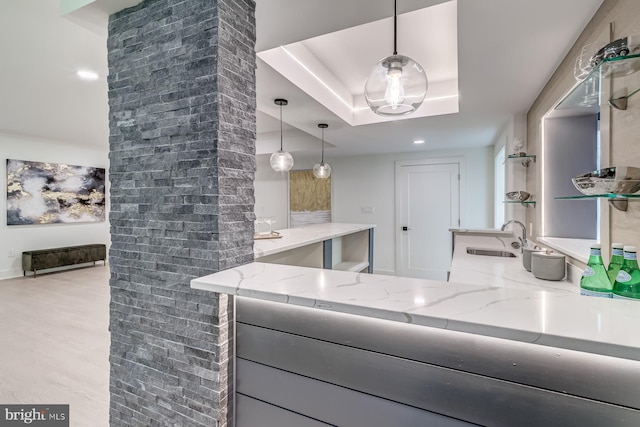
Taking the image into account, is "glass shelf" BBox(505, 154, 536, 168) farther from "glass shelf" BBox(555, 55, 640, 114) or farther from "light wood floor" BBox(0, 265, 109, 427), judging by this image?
"light wood floor" BBox(0, 265, 109, 427)

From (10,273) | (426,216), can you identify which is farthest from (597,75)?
(10,273)

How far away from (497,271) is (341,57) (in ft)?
7.26

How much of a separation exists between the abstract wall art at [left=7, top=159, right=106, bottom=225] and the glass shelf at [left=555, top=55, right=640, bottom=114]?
7.47m

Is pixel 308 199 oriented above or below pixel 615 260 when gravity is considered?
above

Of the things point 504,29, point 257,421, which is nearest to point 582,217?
point 504,29

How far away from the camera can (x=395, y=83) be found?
138 cm

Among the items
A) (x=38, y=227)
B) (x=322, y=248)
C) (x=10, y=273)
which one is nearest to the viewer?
(x=322, y=248)

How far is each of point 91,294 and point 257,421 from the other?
447cm

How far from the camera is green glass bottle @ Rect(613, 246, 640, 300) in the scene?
3.20 feet

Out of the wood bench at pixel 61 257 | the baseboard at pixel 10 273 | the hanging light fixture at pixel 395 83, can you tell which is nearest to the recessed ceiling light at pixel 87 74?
the hanging light fixture at pixel 395 83

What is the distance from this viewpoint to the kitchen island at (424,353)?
0.73m

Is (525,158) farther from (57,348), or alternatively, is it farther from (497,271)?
(57,348)

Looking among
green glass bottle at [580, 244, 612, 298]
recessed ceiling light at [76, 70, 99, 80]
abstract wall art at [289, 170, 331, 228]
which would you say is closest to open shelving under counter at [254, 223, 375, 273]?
green glass bottle at [580, 244, 612, 298]

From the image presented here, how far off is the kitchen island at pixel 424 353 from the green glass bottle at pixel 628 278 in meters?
0.19
